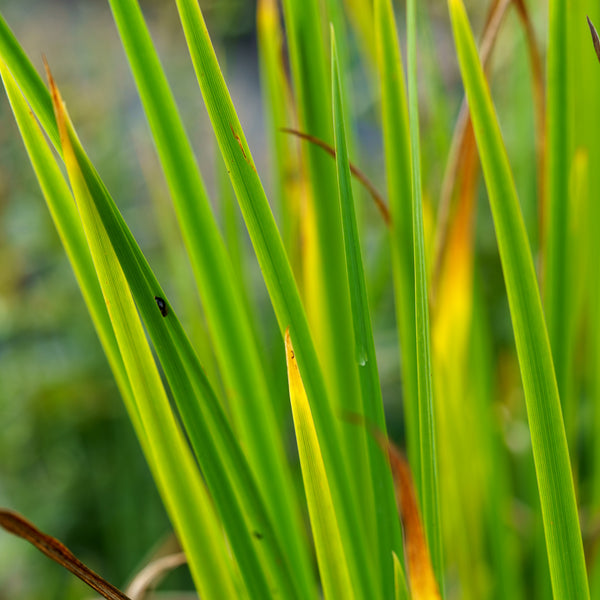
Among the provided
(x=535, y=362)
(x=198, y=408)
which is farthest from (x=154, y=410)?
(x=535, y=362)

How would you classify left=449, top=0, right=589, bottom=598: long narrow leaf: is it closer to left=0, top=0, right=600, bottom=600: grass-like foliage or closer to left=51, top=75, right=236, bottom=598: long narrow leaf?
left=0, top=0, right=600, bottom=600: grass-like foliage

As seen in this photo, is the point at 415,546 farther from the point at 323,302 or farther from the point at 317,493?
the point at 323,302

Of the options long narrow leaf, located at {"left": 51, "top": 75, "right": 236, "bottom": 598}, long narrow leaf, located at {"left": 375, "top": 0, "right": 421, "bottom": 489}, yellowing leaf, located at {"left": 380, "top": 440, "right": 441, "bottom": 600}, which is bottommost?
yellowing leaf, located at {"left": 380, "top": 440, "right": 441, "bottom": 600}

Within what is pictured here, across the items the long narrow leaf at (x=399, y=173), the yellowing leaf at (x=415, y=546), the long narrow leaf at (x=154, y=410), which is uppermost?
the long narrow leaf at (x=399, y=173)

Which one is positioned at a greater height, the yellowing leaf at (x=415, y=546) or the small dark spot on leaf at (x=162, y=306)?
the small dark spot on leaf at (x=162, y=306)

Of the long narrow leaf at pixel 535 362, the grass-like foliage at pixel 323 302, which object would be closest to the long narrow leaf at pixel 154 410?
the grass-like foliage at pixel 323 302

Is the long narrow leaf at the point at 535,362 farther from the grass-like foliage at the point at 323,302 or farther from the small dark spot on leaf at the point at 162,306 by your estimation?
the small dark spot on leaf at the point at 162,306

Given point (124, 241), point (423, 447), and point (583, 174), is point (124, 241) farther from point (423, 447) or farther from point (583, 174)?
point (583, 174)

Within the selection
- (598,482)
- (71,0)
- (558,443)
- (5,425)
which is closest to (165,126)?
(558,443)

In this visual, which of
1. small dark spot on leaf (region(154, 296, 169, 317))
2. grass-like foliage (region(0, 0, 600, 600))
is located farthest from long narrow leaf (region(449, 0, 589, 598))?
small dark spot on leaf (region(154, 296, 169, 317))

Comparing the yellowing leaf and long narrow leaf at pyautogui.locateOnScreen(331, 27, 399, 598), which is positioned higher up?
long narrow leaf at pyautogui.locateOnScreen(331, 27, 399, 598)
